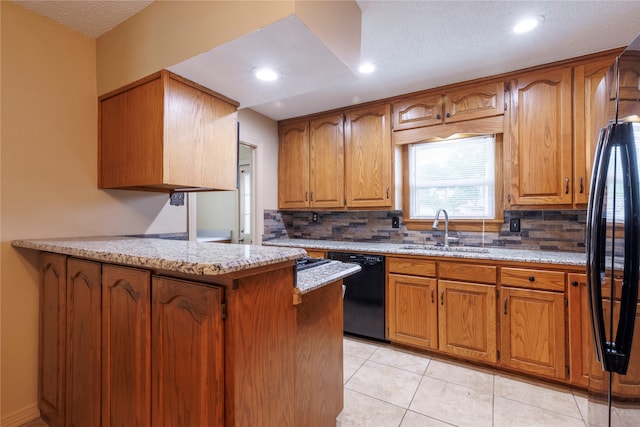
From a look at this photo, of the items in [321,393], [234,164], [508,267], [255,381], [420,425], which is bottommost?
[420,425]

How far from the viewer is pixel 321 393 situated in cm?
139

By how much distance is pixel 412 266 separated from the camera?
2430 millimetres

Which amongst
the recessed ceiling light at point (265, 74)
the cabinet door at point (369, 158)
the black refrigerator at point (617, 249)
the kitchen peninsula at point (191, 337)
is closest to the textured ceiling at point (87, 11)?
the recessed ceiling light at point (265, 74)

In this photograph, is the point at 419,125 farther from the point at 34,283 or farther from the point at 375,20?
the point at 34,283

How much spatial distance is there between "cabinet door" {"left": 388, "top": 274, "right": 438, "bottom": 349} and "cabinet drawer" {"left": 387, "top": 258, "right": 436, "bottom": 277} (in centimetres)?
4

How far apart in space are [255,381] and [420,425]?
1.20 metres

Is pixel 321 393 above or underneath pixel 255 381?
underneath

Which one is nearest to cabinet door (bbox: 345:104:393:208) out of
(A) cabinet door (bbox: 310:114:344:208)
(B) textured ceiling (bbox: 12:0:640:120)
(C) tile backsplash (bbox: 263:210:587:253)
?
(A) cabinet door (bbox: 310:114:344:208)

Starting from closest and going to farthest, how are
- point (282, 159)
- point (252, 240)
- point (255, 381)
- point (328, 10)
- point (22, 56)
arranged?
point (255, 381), point (328, 10), point (22, 56), point (252, 240), point (282, 159)

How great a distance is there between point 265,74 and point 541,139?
6.87 feet

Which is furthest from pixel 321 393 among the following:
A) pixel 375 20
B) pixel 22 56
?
pixel 22 56

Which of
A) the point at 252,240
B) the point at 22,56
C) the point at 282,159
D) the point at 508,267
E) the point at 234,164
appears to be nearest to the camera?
the point at 22,56

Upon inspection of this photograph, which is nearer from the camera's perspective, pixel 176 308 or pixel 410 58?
pixel 176 308

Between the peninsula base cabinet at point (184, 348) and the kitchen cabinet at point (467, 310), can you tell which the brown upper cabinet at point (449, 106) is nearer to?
the kitchen cabinet at point (467, 310)
